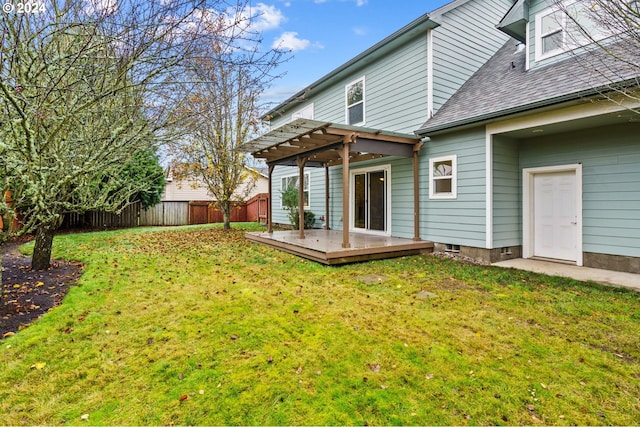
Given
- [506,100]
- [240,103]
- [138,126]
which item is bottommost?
[138,126]

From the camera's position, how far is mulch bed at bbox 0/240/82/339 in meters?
3.80

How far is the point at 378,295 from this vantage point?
15.6 ft

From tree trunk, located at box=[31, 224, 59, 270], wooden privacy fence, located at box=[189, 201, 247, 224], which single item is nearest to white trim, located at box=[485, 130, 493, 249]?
tree trunk, located at box=[31, 224, 59, 270]

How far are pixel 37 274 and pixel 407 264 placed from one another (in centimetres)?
688

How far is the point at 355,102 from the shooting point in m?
10.4

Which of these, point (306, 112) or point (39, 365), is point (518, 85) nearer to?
point (306, 112)

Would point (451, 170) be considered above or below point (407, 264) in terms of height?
above

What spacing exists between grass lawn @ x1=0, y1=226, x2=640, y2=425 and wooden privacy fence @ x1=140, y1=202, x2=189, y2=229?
1212cm

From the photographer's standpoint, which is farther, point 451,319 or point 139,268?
point 139,268

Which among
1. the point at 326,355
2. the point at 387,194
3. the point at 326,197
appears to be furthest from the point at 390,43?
the point at 326,355

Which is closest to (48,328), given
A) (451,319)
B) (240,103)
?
(451,319)

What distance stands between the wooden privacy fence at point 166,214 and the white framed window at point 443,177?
45.1ft

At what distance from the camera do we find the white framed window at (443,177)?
751 cm

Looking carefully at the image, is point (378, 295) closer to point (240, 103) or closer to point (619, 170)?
point (619, 170)
